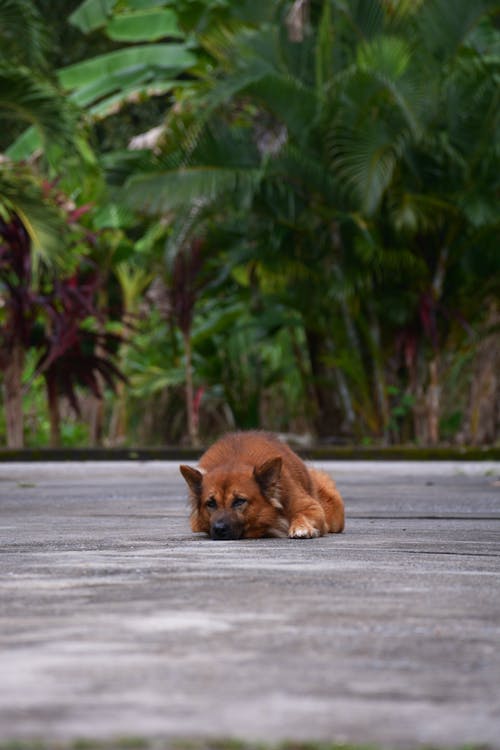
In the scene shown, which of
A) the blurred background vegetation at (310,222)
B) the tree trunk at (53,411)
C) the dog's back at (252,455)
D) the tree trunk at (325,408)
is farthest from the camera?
the tree trunk at (325,408)

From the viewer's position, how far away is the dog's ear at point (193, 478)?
7176mm

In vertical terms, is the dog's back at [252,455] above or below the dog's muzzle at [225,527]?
above

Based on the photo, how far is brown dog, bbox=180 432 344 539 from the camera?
7078 mm

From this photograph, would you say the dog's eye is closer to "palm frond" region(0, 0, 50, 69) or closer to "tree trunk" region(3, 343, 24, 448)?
"tree trunk" region(3, 343, 24, 448)

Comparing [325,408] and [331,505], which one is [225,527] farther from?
[325,408]

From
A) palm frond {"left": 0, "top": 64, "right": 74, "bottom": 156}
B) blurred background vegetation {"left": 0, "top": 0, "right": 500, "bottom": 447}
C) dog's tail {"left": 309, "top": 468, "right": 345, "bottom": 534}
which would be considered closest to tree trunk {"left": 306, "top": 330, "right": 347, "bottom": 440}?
blurred background vegetation {"left": 0, "top": 0, "right": 500, "bottom": 447}

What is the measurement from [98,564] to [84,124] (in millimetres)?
16190

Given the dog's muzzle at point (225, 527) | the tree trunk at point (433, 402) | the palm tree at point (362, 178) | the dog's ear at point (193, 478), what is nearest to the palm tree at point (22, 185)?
the palm tree at point (362, 178)

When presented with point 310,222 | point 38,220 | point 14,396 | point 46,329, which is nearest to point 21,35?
point 38,220

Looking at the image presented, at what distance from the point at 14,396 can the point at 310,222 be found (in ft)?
12.8

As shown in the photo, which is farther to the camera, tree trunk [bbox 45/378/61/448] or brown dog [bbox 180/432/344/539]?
tree trunk [bbox 45/378/61/448]

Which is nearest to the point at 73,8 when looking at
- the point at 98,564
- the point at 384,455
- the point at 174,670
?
the point at 384,455

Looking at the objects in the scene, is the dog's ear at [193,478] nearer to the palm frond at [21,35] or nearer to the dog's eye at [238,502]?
the dog's eye at [238,502]

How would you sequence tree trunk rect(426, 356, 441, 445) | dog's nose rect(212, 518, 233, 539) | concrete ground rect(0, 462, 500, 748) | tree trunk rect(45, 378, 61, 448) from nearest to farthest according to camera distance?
concrete ground rect(0, 462, 500, 748)
dog's nose rect(212, 518, 233, 539)
tree trunk rect(426, 356, 441, 445)
tree trunk rect(45, 378, 61, 448)
